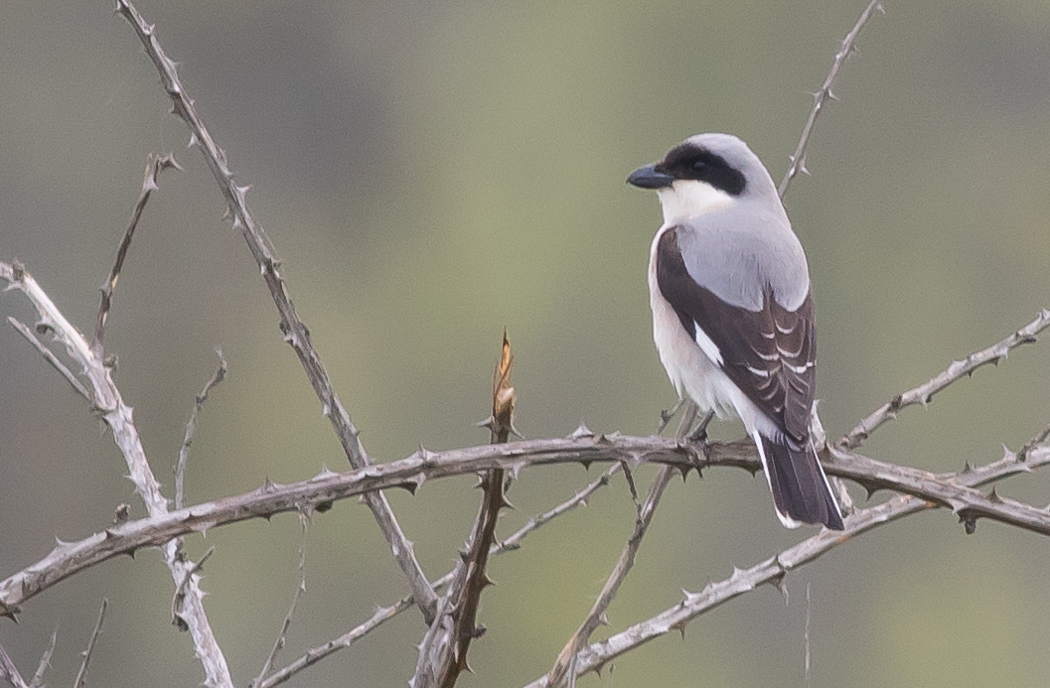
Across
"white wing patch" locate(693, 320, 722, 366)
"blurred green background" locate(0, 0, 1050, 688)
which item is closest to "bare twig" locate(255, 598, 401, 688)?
"white wing patch" locate(693, 320, 722, 366)

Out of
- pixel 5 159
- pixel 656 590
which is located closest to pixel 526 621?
pixel 656 590

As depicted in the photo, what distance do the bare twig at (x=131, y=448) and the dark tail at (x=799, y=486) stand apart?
1.09 meters

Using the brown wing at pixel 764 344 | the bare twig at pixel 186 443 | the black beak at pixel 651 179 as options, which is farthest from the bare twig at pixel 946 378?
the black beak at pixel 651 179

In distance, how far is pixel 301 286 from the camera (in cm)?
1313

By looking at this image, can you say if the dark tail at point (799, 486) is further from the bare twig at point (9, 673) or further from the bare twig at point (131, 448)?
the bare twig at point (9, 673)

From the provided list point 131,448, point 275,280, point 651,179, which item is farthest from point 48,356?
point 651,179

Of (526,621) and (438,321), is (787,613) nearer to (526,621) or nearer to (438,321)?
(526,621)

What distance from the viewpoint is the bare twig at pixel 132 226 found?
2.43 m

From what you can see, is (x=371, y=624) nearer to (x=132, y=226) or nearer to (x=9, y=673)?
(x=9, y=673)

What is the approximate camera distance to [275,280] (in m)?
2.31

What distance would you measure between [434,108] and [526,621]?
623 cm

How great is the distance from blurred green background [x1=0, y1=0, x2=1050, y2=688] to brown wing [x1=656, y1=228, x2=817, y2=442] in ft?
22.3

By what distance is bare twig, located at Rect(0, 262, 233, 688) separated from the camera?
2299mm

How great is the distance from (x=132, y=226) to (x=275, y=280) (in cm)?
30
